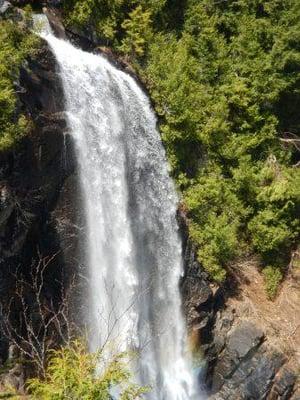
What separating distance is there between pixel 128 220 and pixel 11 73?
4.70 meters

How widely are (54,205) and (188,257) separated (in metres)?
5.07

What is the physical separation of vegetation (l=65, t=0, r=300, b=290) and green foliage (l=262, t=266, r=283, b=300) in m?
0.09

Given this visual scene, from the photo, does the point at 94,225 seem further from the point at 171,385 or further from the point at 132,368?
the point at 171,385

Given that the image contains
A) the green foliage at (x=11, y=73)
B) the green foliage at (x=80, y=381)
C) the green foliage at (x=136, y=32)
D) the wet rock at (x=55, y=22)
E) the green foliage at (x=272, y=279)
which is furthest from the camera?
the green foliage at (x=136, y=32)

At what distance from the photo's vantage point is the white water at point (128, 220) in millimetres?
12812

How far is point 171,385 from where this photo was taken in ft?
47.4

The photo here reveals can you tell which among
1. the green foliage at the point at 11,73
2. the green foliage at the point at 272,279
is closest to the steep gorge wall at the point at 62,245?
the green foliage at the point at 11,73

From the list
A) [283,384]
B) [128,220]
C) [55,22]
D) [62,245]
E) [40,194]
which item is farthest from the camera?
[55,22]

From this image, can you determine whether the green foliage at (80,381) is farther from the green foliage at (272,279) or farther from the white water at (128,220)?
the green foliage at (272,279)

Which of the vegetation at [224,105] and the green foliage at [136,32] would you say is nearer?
the vegetation at [224,105]

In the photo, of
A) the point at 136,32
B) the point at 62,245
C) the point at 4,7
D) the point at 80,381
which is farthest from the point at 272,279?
the point at 80,381

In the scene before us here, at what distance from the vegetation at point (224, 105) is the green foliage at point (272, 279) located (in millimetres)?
86

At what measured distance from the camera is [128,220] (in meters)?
13.8

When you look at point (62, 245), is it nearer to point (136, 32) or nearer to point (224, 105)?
point (224, 105)
